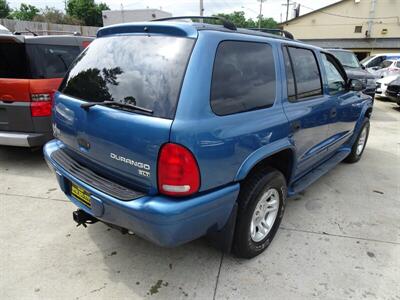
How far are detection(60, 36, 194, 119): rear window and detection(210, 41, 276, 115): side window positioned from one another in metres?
0.26

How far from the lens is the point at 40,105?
14.2 ft

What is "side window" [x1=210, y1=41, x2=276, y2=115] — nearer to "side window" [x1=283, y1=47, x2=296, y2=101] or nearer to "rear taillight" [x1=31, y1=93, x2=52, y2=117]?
"side window" [x1=283, y1=47, x2=296, y2=101]

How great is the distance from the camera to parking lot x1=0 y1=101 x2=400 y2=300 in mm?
2404

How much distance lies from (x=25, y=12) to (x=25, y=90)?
60350mm

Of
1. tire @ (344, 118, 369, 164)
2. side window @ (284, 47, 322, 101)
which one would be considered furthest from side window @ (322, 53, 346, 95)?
tire @ (344, 118, 369, 164)

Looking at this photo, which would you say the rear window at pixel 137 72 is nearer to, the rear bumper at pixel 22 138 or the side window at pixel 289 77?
the side window at pixel 289 77

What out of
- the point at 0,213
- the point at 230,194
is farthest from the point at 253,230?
the point at 0,213

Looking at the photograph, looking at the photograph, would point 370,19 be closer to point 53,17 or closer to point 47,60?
point 47,60

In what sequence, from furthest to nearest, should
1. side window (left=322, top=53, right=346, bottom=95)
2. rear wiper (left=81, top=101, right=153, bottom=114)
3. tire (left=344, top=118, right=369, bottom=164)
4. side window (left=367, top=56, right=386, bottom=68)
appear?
side window (left=367, top=56, right=386, bottom=68) → tire (left=344, top=118, right=369, bottom=164) → side window (left=322, top=53, right=346, bottom=95) → rear wiper (left=81, top=101, right=153, bottom=114)

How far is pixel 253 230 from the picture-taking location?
273 centimetres

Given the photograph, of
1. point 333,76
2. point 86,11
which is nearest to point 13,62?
point 333,76

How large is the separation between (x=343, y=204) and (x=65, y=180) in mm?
3054

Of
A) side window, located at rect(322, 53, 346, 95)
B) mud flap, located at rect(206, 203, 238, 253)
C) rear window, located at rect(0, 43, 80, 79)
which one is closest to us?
mud flap, located at rect(206, 203, 238, 253)

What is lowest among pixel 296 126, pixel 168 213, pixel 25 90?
pixel 168 213
